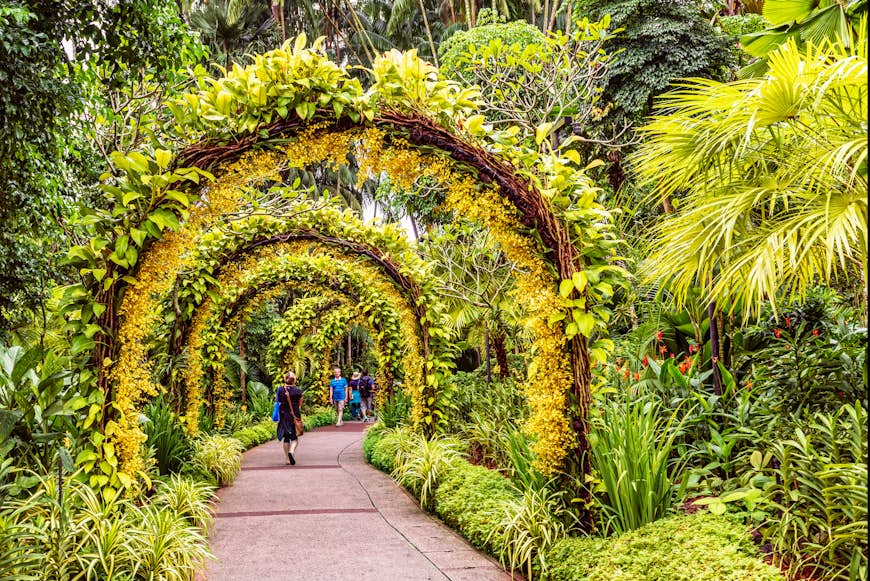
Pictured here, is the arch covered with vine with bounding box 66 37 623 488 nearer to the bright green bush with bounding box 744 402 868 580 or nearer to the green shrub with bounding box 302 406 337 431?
the bright green bush with bounding box 744 402 868 580

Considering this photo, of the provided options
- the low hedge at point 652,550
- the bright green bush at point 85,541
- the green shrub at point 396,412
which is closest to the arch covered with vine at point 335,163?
the bright green bush at point 85,541

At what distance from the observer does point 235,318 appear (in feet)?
35.3

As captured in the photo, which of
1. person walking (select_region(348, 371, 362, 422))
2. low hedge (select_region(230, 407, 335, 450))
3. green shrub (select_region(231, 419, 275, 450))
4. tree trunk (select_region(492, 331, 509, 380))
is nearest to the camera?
tree trunk (select_region(492, 331, 509, 380))

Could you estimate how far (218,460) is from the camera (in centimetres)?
802

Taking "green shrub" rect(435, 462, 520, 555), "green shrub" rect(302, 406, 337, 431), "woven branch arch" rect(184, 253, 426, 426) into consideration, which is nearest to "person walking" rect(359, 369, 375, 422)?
"green shrub" rect(302, 406, 337, 431)

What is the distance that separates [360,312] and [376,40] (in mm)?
15818

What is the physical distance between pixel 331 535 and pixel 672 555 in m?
3.09

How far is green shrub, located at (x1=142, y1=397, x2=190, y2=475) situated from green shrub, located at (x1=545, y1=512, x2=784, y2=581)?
4378 mm

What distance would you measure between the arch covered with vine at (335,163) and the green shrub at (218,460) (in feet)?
10.1

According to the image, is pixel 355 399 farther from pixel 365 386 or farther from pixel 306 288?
pixel 306 288

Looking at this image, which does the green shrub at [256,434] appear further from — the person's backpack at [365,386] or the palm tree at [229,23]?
the palm tree at [229,23]

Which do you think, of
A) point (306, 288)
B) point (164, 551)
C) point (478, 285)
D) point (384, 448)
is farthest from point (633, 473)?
point (306, 288)

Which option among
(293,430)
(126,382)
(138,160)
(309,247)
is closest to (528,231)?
(138,160)

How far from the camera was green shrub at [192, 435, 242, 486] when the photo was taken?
25.6 feet
